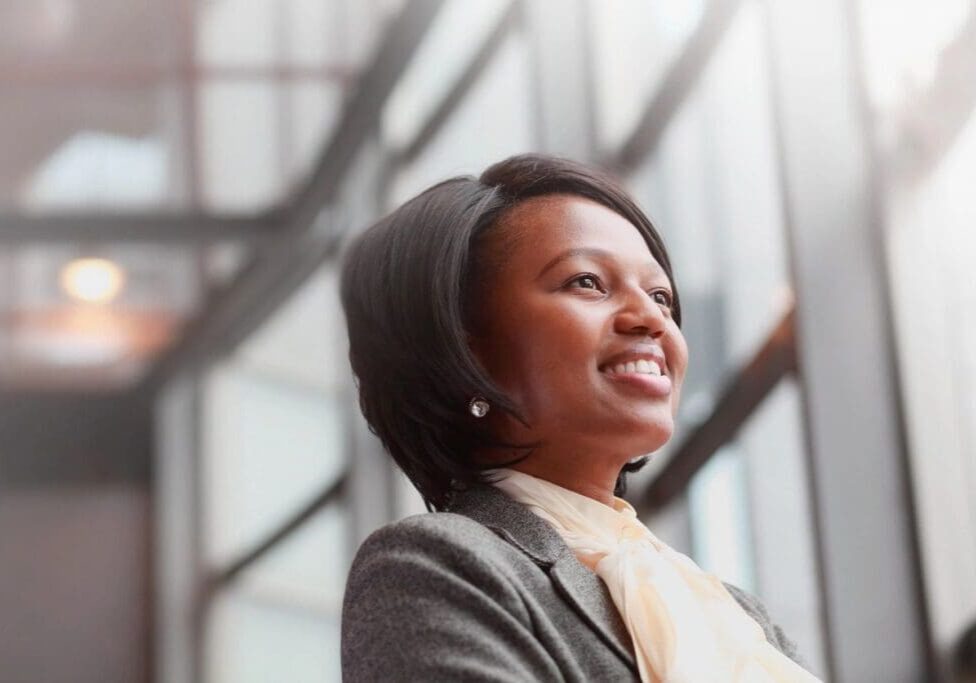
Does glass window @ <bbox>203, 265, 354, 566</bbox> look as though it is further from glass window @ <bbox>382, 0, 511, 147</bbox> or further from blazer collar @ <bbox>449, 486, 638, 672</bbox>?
blazer collar @ <bbox>449, 486, 638, 672</bbox>

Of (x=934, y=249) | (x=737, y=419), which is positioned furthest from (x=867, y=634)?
(x=934, y=249)

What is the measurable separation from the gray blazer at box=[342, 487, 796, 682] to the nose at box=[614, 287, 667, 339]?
20 cm

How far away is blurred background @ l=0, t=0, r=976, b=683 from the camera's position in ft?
11.5

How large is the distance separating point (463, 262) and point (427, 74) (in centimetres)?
271

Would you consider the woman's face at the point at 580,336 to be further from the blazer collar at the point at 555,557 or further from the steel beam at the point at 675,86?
the steel beam at the point at 675,86

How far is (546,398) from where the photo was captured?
151cm

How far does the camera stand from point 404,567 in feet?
4.33

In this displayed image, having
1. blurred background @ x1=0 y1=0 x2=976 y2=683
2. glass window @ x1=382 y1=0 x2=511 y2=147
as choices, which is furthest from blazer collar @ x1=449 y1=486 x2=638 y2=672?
glass window @ x1=382 y1=0 x2=511 y2=147

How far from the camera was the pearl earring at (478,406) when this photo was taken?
151 cm

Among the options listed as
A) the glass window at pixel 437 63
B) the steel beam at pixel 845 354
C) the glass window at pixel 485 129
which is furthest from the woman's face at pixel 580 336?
the glass window at pixel 437 63

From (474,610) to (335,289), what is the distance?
9.03 ft

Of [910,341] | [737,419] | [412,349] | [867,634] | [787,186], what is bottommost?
[867,634]

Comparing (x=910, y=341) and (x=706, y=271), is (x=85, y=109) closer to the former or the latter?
(x=706, y=271)

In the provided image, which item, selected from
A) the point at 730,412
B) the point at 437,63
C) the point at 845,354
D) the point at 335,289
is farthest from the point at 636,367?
the point at 437,63
